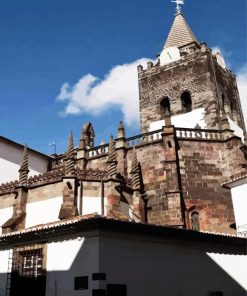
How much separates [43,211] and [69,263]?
36.7 ft

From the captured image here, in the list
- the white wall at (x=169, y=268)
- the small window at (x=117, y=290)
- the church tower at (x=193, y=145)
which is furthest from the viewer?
the church tower at (x=193, y=145)

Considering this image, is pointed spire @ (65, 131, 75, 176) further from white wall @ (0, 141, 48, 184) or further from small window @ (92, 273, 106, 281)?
small window @ (92, 273, 106, 281)

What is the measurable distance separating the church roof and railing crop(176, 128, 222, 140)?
13722 millimetres

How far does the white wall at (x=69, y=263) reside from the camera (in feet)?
40.5

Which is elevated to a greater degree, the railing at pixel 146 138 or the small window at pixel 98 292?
the railing at pixel 146 138

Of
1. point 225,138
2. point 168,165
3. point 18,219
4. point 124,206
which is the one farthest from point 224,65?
point 18,219

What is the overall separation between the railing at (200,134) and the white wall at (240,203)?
524 cm

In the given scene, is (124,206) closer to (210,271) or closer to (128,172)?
(128,172)

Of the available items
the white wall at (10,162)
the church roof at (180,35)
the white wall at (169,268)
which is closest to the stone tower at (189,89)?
the church roof at (180,35)

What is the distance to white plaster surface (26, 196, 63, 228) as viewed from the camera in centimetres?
2341

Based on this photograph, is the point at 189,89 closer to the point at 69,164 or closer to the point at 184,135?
the point at 184,135

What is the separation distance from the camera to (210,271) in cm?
1516

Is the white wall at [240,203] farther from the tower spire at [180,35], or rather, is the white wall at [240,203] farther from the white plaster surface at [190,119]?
the tower spire at [180,35]

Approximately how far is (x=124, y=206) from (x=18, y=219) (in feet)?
19.9
